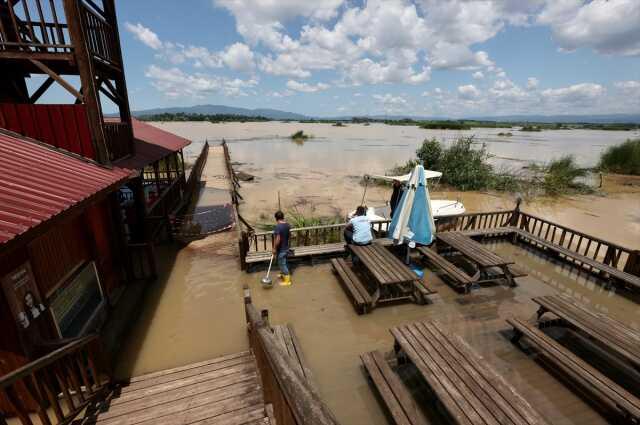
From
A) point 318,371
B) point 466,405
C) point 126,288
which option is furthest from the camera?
point 126,288

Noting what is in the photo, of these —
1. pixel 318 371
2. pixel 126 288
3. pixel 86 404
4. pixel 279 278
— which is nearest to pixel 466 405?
pixel 318 371

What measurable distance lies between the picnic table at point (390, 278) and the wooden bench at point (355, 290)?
0.17 meters

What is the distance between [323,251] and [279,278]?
1515 millimetres

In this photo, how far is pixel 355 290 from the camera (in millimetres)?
→ 6348

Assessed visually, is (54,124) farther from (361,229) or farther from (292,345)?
(361,229)

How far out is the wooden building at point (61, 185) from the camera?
3.42 meters

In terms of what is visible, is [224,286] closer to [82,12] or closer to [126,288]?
[126,288]

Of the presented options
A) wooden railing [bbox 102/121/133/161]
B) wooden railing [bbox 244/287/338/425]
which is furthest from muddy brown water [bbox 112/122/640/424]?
wooden railing [bbox 102/121/133/161]

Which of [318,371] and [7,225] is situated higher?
[7,225]

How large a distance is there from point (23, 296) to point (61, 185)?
57.5 inches

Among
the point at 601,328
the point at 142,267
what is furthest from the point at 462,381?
the point at 142,267

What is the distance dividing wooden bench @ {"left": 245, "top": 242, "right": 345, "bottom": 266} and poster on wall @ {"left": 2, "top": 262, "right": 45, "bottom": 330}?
419 cm

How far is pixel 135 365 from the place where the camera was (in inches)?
189

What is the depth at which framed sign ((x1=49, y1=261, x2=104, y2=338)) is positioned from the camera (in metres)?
4.57
